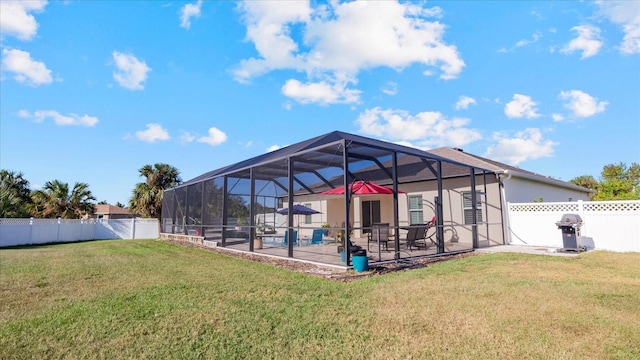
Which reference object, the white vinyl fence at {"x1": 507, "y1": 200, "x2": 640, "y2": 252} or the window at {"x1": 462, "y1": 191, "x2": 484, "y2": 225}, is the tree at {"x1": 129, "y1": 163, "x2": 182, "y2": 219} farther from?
the white vinyl fence at {"x1": 507, "y1": 200, "x2": 640, "y2": 252}

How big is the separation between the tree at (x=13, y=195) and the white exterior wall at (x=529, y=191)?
23.1 m

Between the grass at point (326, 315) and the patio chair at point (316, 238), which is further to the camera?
the patio chair at point (316, 238)

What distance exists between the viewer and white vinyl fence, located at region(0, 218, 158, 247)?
15.1 metres

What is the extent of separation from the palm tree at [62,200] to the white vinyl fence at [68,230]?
249 centimetres

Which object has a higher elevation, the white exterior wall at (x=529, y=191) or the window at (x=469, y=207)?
the white exterior wall at (x=529, y=191)

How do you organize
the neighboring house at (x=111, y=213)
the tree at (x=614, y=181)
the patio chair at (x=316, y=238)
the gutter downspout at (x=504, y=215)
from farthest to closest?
the neighboring house at (x=111, y=213)
the tree at (x=614, y=181)
the patio chair at (x=316, y=238)
the gutter downspout at (x=504, y=215)

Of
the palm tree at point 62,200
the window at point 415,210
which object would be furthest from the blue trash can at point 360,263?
the palm tree at point 62,200

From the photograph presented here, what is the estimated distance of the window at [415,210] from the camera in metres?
12.7

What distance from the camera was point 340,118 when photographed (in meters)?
16.4

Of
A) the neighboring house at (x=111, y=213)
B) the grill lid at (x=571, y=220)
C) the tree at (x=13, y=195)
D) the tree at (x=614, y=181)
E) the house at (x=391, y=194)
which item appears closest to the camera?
the grill lid at (x=571, y=220)

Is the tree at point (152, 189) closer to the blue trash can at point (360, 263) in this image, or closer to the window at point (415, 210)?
the window at point (415, 210)

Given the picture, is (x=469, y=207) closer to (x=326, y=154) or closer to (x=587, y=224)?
(x=587, y=224)

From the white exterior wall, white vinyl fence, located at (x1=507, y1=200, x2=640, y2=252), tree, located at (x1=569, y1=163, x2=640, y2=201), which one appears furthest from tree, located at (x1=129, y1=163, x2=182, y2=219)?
tree, located at (x1=569, y1=163, x2=640, y2=201)

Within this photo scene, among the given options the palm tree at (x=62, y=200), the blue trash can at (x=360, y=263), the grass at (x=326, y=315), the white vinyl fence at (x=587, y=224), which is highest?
the palm tree at (x=62, y=200)
